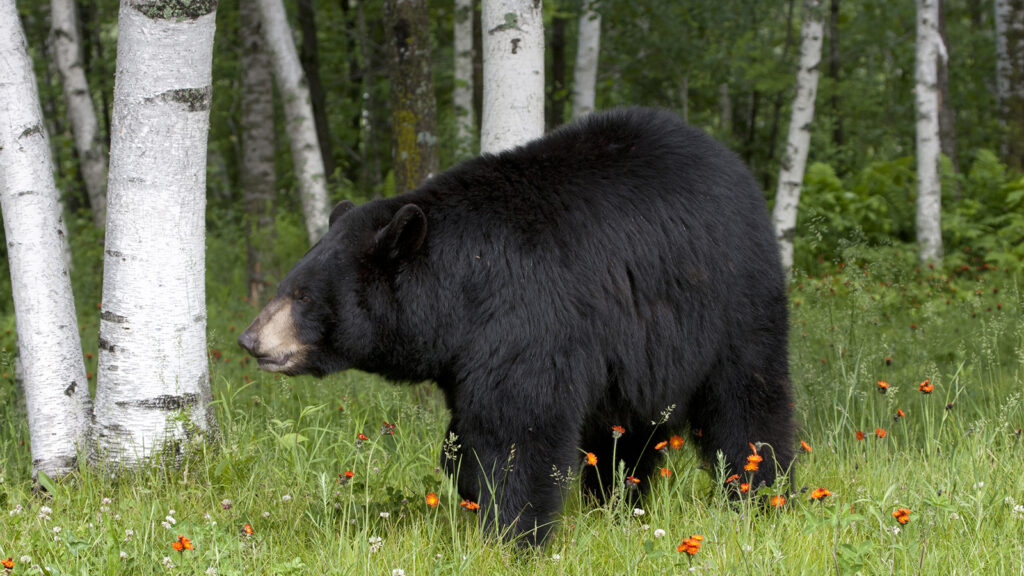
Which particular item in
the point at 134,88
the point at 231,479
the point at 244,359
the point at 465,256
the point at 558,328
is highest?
the point at 134,88

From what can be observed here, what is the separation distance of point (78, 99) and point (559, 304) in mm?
10770

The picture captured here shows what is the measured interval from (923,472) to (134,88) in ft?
11.2

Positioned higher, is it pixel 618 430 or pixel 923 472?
pixel 618 430

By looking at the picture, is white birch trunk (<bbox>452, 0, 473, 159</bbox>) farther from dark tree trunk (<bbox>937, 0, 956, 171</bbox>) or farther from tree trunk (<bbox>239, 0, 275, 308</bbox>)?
dark tree trunk (<bbox>937, 0, 956, 171</bbox>)

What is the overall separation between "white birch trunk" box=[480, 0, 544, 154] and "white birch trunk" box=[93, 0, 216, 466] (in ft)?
5.16

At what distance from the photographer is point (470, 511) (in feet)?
10.8

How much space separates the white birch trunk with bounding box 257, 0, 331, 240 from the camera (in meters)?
9.52

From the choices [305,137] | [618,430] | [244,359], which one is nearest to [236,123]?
[305,137]

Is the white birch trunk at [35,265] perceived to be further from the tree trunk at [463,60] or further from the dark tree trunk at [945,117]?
the dark tree trunk at [945,117]

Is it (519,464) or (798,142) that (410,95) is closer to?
(519,464)

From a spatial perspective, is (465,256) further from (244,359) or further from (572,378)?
(244,359)

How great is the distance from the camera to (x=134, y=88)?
349 centimetres

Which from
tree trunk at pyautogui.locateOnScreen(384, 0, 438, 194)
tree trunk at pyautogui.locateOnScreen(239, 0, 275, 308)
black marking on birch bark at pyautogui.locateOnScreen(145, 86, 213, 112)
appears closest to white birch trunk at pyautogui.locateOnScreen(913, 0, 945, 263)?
tree trunk at pyautogui.locateOnScreen(384, 0, 438, 194)

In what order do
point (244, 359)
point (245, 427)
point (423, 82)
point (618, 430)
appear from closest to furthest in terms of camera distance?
point (618, 430), point (245, 427), point (423, 82), point (244, 359)
